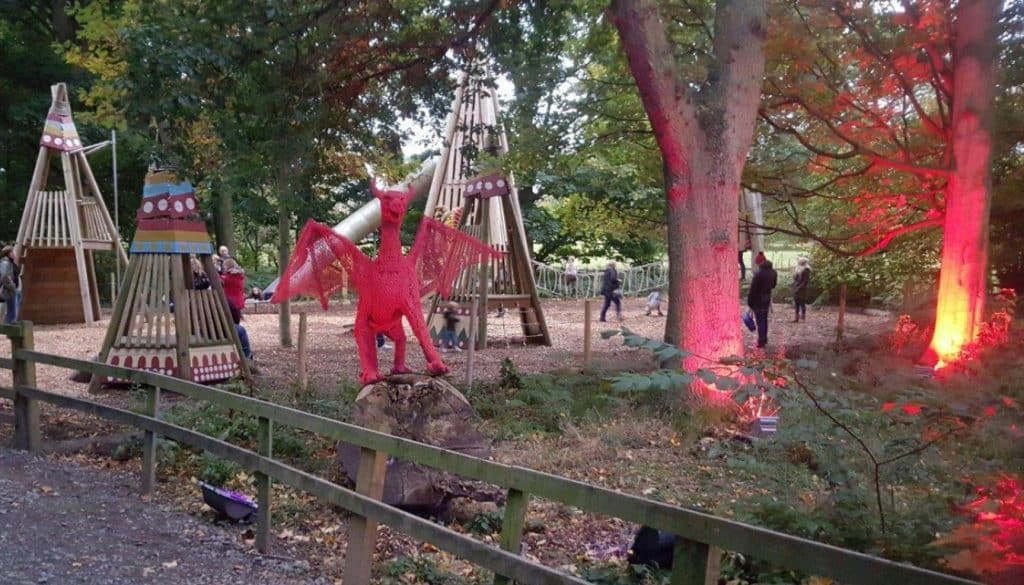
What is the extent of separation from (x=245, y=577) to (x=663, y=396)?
5.43 meters

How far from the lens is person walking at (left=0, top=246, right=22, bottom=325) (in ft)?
51.8

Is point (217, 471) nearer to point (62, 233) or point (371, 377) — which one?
point (371, 377)

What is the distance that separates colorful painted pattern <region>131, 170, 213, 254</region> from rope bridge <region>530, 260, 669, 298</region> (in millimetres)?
18610

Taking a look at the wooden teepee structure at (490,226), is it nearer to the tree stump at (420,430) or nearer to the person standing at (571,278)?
the tree stump at (420,430)

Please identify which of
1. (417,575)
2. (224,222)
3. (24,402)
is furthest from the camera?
(224,222)

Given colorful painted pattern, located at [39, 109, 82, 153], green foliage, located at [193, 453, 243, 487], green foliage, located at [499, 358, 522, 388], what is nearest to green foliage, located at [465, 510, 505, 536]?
green foliage, located at [193, 453, 243, 487]

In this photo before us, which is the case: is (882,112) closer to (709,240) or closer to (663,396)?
(709,240)

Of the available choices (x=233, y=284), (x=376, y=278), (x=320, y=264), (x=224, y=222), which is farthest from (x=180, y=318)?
(x=224, y=222)

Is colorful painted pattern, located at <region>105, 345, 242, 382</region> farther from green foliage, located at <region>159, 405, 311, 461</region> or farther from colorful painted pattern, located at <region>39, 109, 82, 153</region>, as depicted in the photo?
colorful painted pattern, located at <region>39, 109, 82, 153</region>

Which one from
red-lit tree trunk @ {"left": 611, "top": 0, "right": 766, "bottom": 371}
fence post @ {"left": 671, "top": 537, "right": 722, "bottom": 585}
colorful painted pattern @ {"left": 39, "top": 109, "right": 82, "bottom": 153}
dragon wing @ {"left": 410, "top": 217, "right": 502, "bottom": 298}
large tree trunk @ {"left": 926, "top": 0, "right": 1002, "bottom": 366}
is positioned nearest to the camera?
fence post @ {"left": 671, "top": 537, "right": 722, "bottom": 585}

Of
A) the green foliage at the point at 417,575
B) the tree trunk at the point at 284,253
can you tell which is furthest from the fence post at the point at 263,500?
the tree trunk at the point at 284,253

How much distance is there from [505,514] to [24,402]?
553 cm

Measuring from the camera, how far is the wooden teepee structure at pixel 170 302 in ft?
32.8

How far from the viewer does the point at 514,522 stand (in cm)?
347
